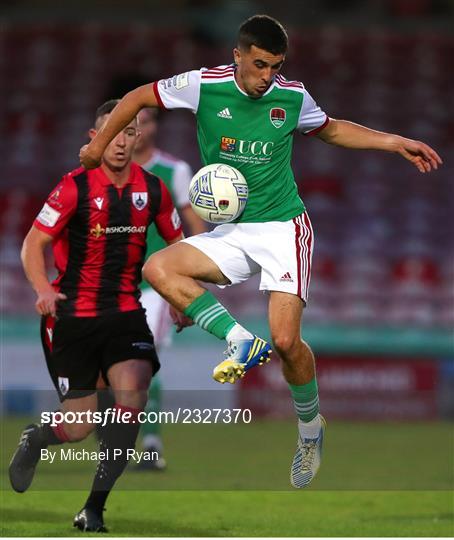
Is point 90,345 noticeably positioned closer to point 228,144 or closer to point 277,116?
point 228,144

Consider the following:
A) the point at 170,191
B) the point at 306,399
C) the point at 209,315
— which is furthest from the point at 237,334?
the point at 170,191

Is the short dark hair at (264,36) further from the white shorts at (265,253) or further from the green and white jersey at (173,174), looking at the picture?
the green and white jersey at (173,174)

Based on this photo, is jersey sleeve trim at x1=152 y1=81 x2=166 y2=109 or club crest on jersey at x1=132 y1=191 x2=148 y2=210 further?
club crest on jersey at x1=132 y1=191 x2=148 y2=210

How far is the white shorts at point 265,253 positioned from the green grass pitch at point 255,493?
1375 millimetres

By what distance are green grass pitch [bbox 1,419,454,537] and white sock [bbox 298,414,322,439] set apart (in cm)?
52

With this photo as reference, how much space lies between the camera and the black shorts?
298 inches

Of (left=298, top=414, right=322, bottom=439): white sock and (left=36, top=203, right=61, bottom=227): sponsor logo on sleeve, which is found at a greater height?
(left=36, top=203, right=61, bottom=227): sponsor logo on sleeve

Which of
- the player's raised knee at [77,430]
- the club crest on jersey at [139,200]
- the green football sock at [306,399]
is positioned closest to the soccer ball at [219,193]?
the club crest on jersey at [139,200]

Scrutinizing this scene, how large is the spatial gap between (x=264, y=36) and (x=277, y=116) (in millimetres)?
489

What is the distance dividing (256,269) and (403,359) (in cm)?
771

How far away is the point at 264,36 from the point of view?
6.67 metres

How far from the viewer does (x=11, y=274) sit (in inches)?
628

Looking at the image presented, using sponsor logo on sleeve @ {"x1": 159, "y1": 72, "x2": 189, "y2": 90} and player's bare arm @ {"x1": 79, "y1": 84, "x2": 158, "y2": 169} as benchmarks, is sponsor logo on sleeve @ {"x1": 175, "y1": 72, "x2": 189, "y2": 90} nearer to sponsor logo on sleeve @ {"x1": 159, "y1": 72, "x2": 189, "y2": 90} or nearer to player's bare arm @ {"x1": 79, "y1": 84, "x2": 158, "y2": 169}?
sponsor logo on sleeve @ {"x1": 159, "y1": 72, "x2": 189, "y2": 90}

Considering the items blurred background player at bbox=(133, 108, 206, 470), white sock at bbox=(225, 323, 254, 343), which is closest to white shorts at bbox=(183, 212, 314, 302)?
white sock at bbox=(225, 323, 254, 343)
